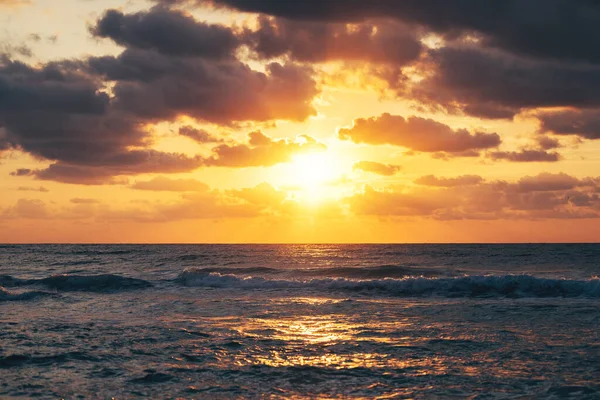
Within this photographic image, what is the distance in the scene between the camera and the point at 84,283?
1837 inches

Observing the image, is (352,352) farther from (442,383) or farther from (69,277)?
(69,277)

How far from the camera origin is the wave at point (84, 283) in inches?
1757

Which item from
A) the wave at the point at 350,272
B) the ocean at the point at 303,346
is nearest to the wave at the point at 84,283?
the ocean at the point at 303,346

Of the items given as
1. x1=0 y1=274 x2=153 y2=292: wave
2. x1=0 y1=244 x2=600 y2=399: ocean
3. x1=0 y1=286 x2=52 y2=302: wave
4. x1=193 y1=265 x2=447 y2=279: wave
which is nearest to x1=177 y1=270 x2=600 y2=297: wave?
x1=0 y1=244 x2=600 y2=399: ocean

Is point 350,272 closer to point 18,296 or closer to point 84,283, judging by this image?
point 84,283

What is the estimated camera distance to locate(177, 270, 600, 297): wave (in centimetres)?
3747

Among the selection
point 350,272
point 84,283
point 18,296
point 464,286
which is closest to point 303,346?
point 464,286

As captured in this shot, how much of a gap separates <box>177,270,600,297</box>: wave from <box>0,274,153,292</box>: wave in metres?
7.33

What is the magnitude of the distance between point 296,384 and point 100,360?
6.74 meters

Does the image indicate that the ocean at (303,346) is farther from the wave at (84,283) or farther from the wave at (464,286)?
the wave at (84,283)

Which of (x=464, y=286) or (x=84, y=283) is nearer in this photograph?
(x=464, y=286)

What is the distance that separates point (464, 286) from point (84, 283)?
1201 inches

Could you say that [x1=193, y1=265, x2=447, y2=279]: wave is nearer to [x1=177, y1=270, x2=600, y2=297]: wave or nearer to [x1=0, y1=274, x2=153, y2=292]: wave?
[x1=0, y1=274, x2=153, y2=292]: wave

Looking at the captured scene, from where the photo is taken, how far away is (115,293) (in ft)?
134
